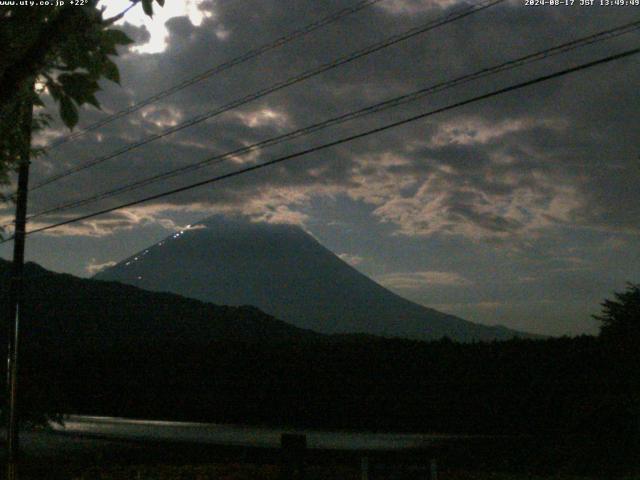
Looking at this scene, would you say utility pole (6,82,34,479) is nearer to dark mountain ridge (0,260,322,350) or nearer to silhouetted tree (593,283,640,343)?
silhouetted tree (593,283,640,343)

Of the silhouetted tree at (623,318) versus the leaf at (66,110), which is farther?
the silhouetted tree at (623,318)

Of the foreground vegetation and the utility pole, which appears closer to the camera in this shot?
the utility pole

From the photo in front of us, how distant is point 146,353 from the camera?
45.7m

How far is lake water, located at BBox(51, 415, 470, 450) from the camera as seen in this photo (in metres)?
25.5

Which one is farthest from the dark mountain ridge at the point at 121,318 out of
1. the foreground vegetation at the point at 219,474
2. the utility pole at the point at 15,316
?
the utility pole at the point at 15,316

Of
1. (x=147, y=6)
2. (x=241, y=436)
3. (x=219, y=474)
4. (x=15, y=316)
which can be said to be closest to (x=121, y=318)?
(x=241, y=436)

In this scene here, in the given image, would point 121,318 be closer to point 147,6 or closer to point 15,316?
point 15,316

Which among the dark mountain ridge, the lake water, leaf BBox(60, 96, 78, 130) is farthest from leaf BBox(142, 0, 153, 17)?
the dark mountain ridge

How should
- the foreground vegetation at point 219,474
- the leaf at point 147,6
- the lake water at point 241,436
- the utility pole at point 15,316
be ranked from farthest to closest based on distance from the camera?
the lake water at point 241,436
the foreground vegetation at point 219,474
the utility pole at point 15,316
the leaf at point 147,6

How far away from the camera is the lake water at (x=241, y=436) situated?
25547mm

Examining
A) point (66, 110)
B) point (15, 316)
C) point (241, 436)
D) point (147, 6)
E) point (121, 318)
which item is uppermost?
point (121, 318)

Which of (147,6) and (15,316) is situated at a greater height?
(147,6)

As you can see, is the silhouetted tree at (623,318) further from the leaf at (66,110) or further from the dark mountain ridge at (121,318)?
the dark mountain ridge at (121,318)

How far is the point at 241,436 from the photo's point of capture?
2966 centimetres
